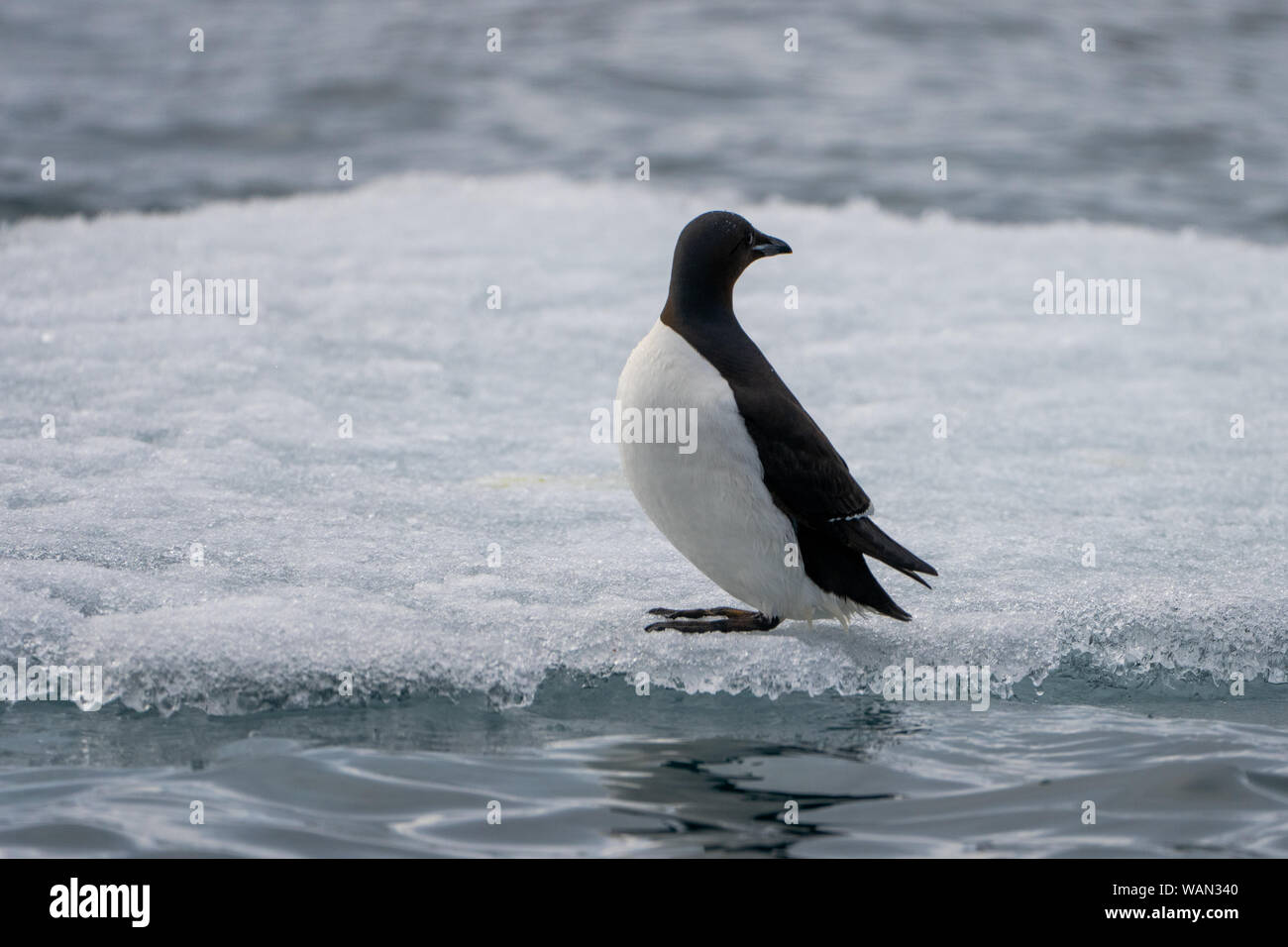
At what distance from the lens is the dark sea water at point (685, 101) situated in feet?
44.0

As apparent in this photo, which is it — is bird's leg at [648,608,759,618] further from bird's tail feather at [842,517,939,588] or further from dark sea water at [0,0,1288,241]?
dark sea water at [0,0,1288,241]

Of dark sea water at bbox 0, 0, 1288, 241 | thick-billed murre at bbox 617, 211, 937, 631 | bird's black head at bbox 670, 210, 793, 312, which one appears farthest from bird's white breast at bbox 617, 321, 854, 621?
dark sea water at bbox 0, 0, 1288, 241

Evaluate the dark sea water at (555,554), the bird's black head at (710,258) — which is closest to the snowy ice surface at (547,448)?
the dark sea water at (555,554)

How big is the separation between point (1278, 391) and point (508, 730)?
512cm

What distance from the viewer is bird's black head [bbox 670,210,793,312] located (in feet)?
12.0

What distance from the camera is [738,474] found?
3535mm

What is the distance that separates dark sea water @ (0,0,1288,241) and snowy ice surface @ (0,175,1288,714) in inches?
129

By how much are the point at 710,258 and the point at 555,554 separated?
121 cm

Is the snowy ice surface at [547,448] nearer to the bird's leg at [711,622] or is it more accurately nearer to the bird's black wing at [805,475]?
the bird's leg at [711,622]

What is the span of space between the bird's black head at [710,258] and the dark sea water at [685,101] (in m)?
9.46

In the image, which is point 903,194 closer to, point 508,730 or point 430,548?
point 430,548

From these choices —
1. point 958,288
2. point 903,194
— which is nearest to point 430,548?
point 958,288

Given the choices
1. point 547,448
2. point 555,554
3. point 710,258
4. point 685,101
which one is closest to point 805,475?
point 710,258

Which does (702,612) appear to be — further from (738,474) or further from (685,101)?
(685,101)
